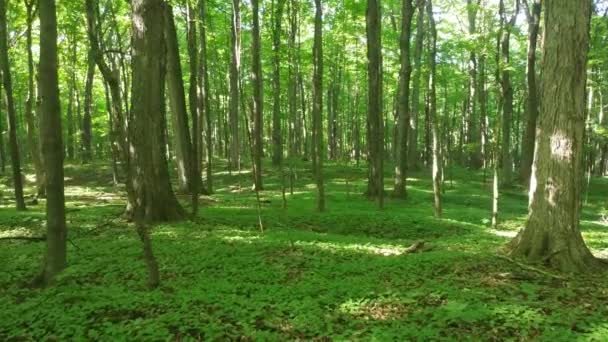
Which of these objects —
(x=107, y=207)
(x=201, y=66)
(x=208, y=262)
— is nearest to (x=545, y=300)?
(x=208, y=262)

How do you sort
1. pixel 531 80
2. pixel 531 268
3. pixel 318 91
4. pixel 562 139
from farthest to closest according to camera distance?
pixel 531 80
pixel 318 91
pixel 562 139
pixel 531 268

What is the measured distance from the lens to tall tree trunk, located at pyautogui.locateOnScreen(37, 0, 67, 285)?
602 cm

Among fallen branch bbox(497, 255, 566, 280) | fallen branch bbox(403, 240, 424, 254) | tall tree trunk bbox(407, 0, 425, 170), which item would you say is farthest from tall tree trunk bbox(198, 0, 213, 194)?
fallen branch bbox(497, 255, 566, 280)

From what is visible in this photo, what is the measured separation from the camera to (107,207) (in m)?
14.7

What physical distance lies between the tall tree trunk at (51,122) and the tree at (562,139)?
7101 mm

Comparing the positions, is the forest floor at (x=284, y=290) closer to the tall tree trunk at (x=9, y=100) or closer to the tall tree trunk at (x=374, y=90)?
the tall tree trunk at (x=9, y=100)

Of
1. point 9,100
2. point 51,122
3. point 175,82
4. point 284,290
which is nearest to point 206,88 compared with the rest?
point 175,82

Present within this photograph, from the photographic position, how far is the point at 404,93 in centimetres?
1766

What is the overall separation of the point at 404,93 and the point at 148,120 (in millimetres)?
13084

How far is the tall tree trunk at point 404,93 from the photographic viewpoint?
662 inches

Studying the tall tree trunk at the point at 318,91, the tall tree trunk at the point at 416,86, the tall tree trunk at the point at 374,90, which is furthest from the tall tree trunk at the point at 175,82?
the tall tree trunk at the point at 416,86

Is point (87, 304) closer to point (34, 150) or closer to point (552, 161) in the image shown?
point (552, 161)

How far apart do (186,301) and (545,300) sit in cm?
446

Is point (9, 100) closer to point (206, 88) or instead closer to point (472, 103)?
point (206, 88)
